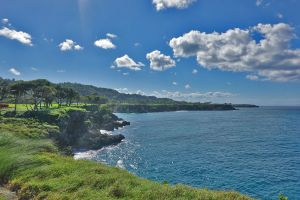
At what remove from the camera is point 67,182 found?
20.8 metres

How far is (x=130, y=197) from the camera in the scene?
730 inches

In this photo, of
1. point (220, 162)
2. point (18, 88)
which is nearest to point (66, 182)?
point (220, 162)

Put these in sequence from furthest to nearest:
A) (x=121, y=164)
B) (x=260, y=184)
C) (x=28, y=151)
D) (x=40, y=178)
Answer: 1. (x=121, y=164)
2. (x=260, y=184)
3. (x=28, y=151)
4. (x=40, y=178)

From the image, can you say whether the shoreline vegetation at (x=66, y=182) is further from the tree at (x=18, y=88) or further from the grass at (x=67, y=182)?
the tree at (x=18, y=88)

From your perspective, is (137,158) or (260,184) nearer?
(260,184)

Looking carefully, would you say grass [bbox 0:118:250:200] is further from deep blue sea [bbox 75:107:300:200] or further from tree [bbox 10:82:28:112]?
tree [bbox 10:82:28:112]

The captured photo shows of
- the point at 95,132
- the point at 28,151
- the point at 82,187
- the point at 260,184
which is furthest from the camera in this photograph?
the point at 95,132

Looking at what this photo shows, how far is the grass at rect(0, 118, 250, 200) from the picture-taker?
18469mm

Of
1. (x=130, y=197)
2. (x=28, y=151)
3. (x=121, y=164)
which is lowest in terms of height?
(x=121, y=164)

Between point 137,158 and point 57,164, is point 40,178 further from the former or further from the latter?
point 137,158

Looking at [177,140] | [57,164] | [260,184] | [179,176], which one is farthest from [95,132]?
[57,164]

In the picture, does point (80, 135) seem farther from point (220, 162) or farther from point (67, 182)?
point (67, 182)

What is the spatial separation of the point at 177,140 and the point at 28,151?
76320 mm

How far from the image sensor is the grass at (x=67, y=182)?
60.6ft
